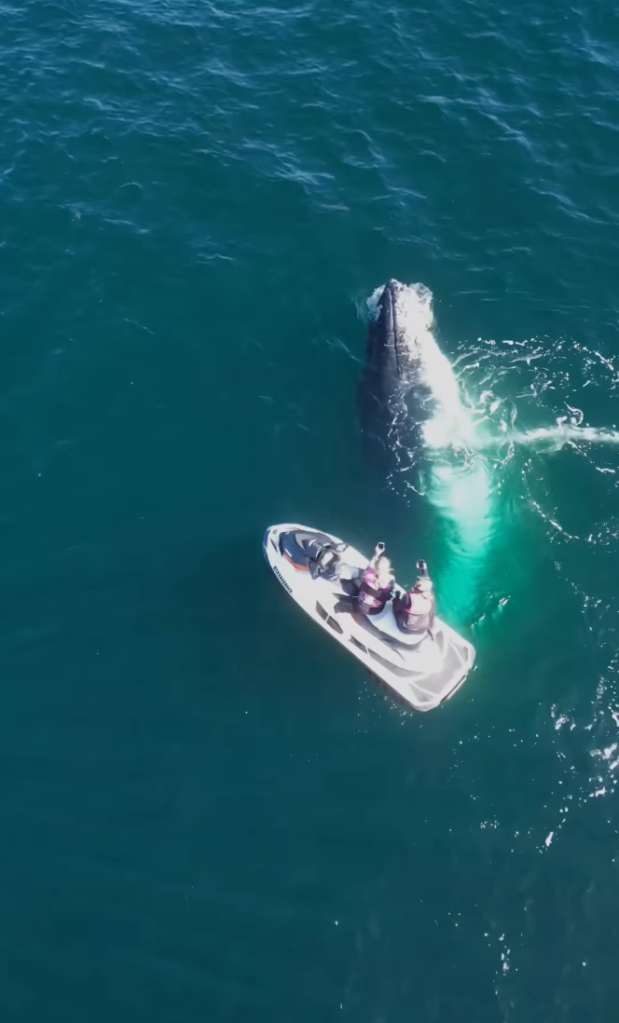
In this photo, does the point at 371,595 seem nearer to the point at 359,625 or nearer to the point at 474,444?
the point at 359,625

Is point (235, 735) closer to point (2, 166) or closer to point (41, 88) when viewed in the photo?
point (2, 166)

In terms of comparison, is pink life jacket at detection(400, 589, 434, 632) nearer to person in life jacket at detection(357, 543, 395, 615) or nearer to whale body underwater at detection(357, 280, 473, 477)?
person in life jacket at detection(357, 543, 395, 615)

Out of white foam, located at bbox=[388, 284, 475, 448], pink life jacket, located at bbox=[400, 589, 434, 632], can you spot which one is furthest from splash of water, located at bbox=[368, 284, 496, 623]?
pink life jacket, located at bbox=[400, 589, 434, 632]

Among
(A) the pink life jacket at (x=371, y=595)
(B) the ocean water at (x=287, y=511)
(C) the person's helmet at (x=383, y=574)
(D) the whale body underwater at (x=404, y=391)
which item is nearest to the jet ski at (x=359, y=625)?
(A) the pink life jacket at (x=371, y=595)

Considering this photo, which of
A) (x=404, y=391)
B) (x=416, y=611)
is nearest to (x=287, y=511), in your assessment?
(x=404, y=391)

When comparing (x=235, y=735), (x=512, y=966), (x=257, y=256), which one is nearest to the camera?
(x=512, y=966)

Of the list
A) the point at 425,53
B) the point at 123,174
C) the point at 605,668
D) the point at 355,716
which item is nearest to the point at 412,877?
the point at 355,716

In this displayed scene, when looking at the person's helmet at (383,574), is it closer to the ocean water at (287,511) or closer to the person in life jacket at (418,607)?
the person in life jacket at (418,607)
